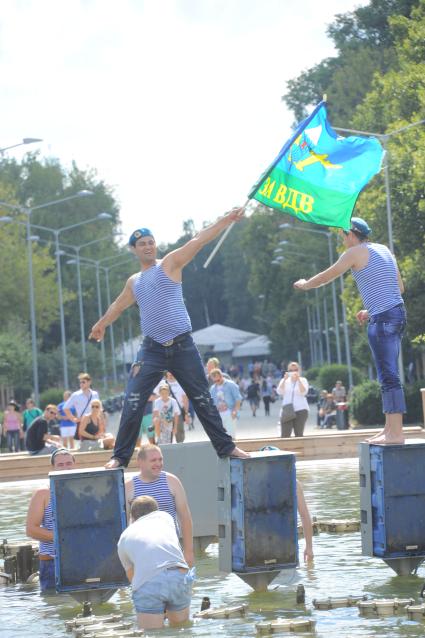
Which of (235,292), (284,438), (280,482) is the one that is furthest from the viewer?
(235,292)

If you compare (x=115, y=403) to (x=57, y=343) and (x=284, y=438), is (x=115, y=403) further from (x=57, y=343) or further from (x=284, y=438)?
(x=284, y=438)

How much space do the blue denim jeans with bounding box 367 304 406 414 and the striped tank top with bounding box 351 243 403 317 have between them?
0.06 meters

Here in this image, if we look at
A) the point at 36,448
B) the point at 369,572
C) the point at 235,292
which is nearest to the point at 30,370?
the point at 36,448

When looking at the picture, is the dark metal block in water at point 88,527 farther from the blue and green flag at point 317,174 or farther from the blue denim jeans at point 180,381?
the blue and green flag at point 317,174

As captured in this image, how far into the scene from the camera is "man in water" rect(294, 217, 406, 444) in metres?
12.5

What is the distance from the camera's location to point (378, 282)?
1252 cm

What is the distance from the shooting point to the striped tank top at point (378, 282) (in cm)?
1251

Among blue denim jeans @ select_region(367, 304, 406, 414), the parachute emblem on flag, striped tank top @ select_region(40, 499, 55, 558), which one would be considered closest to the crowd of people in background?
the parachute emblem on flag

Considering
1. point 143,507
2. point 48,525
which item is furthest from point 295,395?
point 143,507

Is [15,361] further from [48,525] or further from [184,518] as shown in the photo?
[184,518]

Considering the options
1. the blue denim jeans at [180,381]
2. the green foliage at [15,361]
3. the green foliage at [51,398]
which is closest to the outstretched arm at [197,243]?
the blue denim jeans at [180,381]

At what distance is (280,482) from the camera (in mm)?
12422

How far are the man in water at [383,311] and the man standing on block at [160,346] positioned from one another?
103 centimetres

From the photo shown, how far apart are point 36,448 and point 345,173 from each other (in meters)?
16.4
